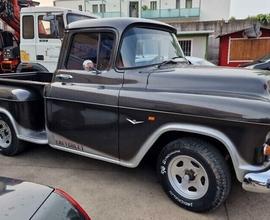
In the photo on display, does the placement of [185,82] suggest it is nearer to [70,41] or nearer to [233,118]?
[233,118]

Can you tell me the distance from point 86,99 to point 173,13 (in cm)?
3141

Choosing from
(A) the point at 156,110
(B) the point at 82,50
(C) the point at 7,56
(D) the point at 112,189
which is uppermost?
(B) the point at 82,50

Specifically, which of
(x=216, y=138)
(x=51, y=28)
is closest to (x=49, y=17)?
(x=51, y=28)

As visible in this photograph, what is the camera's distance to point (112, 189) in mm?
3486

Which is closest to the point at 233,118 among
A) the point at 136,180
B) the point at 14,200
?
the point at 136,180

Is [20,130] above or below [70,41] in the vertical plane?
below

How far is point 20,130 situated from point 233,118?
10.2ft

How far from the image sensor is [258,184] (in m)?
2.53

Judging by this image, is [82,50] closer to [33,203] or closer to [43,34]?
[33,203]

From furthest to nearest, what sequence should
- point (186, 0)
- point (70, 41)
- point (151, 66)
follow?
point (186, 0), point (70, 41), point (151, 66)

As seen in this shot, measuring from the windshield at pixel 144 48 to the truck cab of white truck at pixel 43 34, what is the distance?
4542mm

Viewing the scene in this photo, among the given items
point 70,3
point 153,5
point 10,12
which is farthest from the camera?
point 70,3

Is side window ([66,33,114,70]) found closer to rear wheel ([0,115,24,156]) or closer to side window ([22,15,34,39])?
rear wheel ([0,115,24,156])

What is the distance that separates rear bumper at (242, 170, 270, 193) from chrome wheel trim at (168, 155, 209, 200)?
42cm
